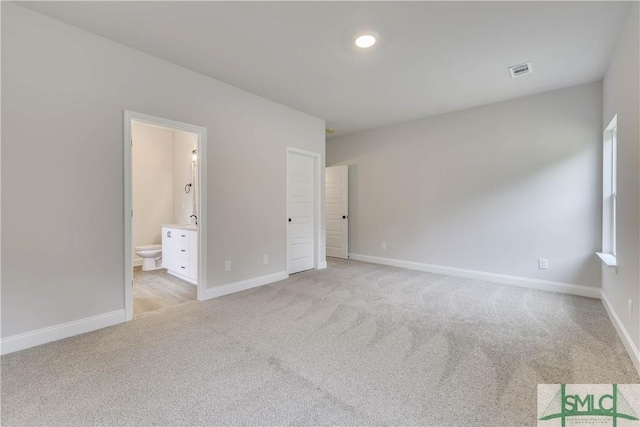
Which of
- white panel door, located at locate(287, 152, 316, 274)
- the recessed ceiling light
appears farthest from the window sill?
white panel door, located at locate(287, 152, 316, 274)

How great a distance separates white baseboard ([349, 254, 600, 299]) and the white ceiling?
2.50m

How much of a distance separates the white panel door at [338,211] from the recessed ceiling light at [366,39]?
130 inches

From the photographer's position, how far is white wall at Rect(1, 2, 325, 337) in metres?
2.15

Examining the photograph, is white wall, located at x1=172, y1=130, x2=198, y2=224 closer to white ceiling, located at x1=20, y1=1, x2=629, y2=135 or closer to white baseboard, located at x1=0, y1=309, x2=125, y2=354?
white ceiling, located at x1=20, y1=1, x2=629, y2=135

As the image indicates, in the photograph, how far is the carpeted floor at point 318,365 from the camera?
1.55 m

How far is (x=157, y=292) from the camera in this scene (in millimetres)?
3684

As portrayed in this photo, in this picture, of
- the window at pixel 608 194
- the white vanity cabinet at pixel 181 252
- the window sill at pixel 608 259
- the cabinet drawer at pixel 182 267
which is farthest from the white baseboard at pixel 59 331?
the window at pixel 608 194

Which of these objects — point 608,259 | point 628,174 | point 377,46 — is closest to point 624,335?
point 608,259

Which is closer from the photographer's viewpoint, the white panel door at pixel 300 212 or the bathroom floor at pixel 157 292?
the bathroom floor at pixel 157 292

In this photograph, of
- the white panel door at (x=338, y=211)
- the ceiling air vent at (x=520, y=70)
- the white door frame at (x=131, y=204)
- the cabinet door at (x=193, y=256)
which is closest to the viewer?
the white door frame at (x=131, y=204)

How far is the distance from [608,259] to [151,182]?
669cm

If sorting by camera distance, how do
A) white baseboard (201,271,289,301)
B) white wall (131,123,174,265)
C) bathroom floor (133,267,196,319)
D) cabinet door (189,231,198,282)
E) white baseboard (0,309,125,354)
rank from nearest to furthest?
1. white baseboard (0,309,125,354)
2. bathroom floor (133,267,196,319)
3. white baseboard (201,271,289,301)
4. cabinet door (189,231,198,282)
5. white wall (131,123,174,265)

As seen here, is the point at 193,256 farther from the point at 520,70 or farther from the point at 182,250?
the point at 520,70

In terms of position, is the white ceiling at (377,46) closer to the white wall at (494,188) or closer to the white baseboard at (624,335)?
the white wall at (494,188)
